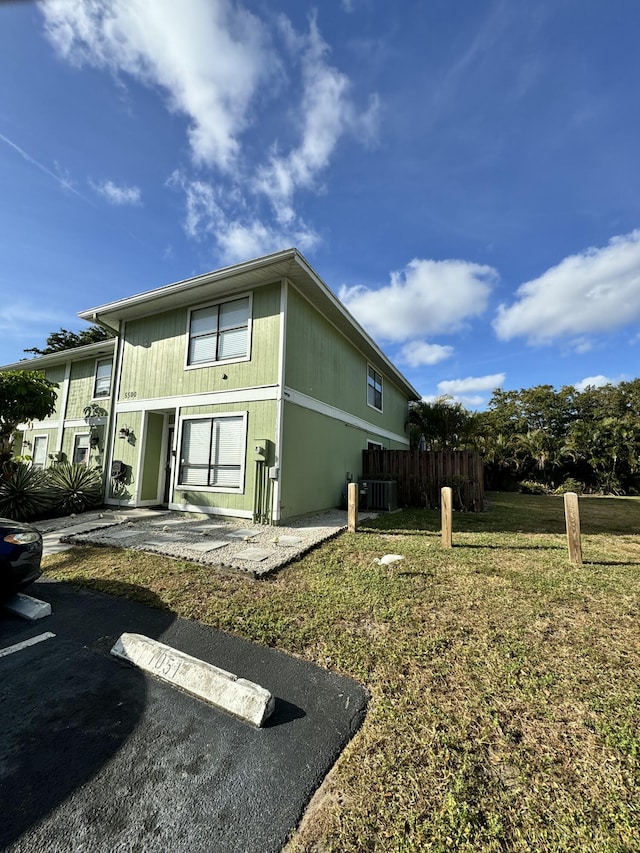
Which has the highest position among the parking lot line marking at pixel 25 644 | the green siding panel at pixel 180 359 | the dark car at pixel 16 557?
the green siding panel at pixel 180 359

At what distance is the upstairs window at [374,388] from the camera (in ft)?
44.6

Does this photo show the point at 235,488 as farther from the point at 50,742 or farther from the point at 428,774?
the point at 428,774

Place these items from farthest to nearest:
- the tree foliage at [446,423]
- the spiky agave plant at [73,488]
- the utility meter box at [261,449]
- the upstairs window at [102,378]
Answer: the tree foliage at [446,423] < the upstairs window at [102,378] < the spiky agave plant at [73,488] < the utility meter box at [261,449]

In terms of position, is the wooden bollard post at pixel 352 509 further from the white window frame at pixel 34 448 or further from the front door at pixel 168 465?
the white window frame at pixel 34 448

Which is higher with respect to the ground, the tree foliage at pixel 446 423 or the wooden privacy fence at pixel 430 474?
the tree foliage at pixel 446 423

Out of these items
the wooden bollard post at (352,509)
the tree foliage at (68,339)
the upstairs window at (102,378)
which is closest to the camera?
the wooden bollard post at (352,509)

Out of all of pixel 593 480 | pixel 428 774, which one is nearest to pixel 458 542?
pixel 428 774

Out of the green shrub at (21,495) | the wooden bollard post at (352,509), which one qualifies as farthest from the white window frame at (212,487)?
the green shrub at (21,495)

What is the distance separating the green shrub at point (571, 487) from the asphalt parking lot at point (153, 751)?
21.0 metres

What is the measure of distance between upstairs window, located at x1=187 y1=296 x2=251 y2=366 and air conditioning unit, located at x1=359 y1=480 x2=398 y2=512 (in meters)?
5.38

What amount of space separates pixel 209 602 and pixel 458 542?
4.60 meters

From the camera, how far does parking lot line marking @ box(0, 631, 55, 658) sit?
2.86 metres

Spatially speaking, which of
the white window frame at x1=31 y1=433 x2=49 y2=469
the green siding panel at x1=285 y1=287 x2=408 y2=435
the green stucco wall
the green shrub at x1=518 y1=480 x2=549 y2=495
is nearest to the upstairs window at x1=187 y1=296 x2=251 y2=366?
the green siding panel at x1=285 y1=287 x2=408 y2=435

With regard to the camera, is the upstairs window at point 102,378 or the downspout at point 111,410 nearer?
the downspout at point 111,410
